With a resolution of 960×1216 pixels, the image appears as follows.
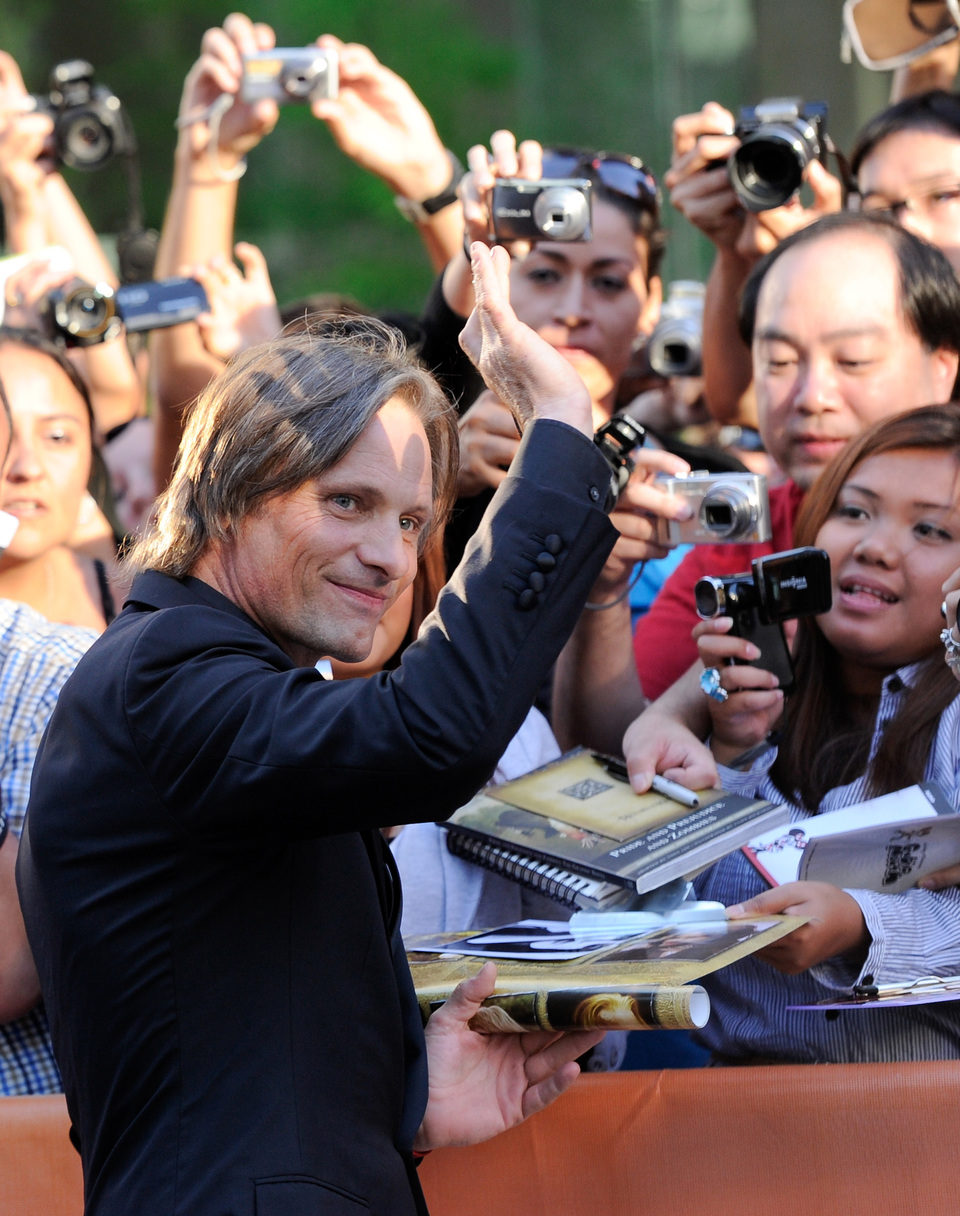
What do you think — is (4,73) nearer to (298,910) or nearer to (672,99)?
(298,910)

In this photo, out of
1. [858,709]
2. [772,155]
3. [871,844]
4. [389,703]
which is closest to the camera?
[389,703]

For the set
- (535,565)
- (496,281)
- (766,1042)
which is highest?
(496,281)

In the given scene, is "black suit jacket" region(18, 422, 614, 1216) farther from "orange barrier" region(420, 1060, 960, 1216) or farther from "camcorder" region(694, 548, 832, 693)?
"camcorder" region(694, 548, 832, 693)

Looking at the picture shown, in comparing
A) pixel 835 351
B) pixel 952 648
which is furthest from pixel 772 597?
pixel 835 351

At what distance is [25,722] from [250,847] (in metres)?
0.85

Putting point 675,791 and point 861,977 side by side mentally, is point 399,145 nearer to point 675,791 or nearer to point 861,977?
point 675,791

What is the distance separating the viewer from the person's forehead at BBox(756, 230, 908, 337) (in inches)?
107

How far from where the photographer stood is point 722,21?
746 centimetres

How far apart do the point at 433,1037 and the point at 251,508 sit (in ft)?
2.09

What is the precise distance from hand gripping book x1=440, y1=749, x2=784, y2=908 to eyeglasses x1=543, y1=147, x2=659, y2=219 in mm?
1529

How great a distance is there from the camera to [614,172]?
333cm

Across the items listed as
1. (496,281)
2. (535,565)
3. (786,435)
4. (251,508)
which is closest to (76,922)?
(251,508)

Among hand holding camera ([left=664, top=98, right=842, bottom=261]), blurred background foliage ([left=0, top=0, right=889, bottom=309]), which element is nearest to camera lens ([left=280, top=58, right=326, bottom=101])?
hand holding camera ([left=664, top=98, right=842, bottom=261])

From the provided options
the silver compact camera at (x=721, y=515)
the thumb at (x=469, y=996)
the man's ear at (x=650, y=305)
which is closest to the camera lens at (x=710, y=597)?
the silver compact camera at (x=721, y=515)
